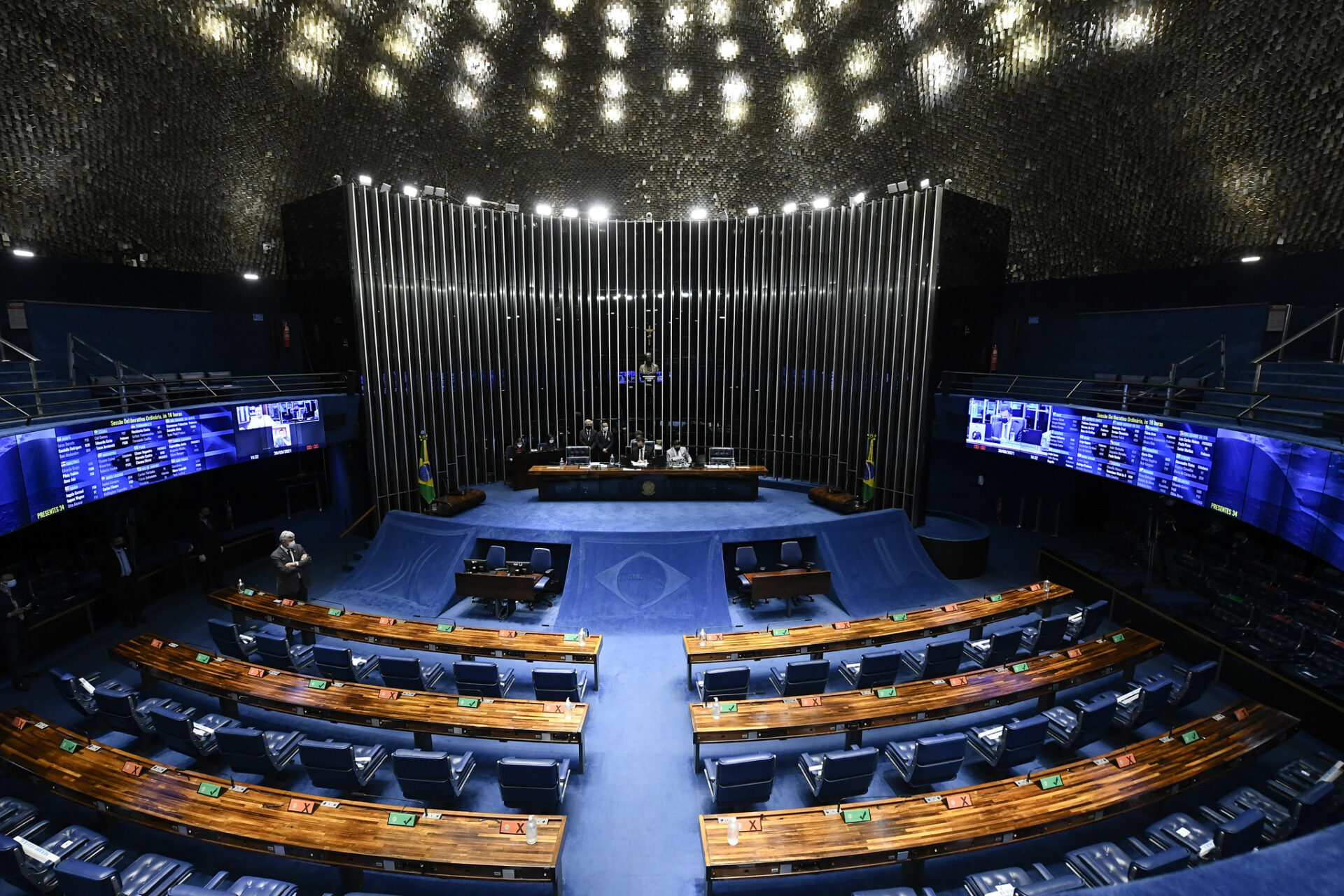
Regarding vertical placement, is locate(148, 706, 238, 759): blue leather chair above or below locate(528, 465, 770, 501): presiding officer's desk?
below

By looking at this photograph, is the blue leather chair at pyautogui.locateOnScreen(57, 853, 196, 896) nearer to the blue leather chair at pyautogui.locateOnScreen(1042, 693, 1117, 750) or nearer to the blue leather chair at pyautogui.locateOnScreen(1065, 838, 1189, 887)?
the blue leather chair at pyautogui.locateOnScreen(1065, 838, 1189, 887)

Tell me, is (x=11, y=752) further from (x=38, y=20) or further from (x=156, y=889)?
(x=38, y=20)

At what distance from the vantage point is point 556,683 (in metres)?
6.76

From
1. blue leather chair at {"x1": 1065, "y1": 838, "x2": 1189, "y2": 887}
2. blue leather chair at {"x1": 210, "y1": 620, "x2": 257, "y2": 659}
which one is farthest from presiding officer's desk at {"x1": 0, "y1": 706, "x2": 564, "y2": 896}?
blue leather chair at {"x1": 1065, "y1": 838, "x2": 1189, "y2": 887}

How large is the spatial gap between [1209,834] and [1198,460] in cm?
473

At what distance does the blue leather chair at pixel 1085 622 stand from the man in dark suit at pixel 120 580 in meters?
14.9

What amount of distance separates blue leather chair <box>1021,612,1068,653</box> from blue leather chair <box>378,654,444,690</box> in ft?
26.5

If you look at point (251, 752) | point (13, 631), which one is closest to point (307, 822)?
point (251, 752)

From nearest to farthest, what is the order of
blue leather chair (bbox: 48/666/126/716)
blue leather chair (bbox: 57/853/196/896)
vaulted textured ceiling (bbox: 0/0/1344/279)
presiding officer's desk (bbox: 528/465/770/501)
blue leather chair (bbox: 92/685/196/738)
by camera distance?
blue leather chair (bbox: 57/853/196/896)
blue leather chair (bbox: 92/685/196/738)
blue leather chair (bbox: 48/666/126/716)
vaulted textured ceiling (bbox: 0/0/1344/279)
presiding officer's desk (bbox: 528/465/770/501)

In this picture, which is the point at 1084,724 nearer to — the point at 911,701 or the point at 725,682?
the point at 911,701

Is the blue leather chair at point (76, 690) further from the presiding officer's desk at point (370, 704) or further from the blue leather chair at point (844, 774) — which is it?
the blue leather chair at point (844, 774)

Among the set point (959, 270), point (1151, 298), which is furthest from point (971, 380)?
point (1151, 298)

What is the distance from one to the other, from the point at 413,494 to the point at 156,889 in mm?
9633

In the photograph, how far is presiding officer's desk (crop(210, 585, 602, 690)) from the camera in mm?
7473
